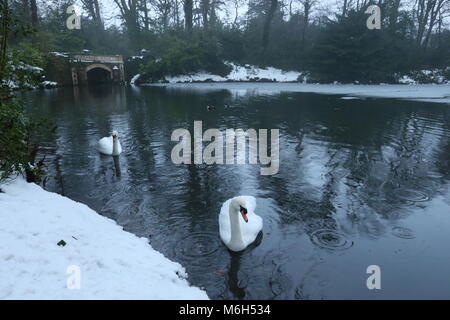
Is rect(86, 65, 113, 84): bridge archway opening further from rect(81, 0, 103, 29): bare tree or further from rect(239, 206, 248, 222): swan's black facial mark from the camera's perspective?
rect(239, 206, 248, 222): swan's black facial mark

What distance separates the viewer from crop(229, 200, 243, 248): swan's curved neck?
6078mm

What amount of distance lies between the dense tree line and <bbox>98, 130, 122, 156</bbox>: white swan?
2920 centimetres

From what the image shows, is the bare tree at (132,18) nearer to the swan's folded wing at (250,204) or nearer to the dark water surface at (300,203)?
the dark water surface at (300,203)

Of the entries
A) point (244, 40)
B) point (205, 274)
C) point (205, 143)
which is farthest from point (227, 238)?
point (244, 40)

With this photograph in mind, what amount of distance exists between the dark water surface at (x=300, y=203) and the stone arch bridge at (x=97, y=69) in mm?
29820

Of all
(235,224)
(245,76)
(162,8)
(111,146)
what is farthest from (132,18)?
(235,224)

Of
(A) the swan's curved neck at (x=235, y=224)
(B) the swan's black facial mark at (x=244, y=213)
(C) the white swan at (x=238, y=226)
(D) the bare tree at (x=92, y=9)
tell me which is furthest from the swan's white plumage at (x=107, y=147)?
(D) the bare tree at (x=92, y=9)

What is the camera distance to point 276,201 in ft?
28.0

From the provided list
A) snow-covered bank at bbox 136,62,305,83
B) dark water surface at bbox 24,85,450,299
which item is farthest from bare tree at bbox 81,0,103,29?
dark water surface at bbox 24,85,450,299

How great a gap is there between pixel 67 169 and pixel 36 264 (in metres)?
6.55

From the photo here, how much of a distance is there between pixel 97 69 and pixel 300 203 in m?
48.0

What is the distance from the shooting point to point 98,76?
49.5 meters

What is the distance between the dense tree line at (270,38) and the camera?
137 feet

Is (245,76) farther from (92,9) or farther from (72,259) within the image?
(72,259)
